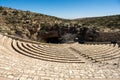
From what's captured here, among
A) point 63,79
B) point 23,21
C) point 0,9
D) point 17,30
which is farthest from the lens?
point 0,9

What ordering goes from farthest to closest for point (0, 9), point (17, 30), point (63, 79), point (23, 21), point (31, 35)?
point (0, 9)
point (23, 21)
point (31, 35)
point (17, 30)
point (63, 79)

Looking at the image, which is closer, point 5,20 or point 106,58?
point 106,58

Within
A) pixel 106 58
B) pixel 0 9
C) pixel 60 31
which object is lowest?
pixel 106 58

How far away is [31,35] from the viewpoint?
46656 millimetres

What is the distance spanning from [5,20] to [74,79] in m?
41.7

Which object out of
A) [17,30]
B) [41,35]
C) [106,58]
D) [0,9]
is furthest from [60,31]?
[106,58]

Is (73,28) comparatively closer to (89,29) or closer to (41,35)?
(89,29)

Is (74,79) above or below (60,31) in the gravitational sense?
below

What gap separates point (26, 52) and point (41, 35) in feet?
106

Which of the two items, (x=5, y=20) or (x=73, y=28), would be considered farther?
(x=73, y=28)

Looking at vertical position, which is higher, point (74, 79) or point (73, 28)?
point (73, 28)

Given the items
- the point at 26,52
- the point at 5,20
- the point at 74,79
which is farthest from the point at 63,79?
the point at 5,20

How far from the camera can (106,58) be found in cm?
1784

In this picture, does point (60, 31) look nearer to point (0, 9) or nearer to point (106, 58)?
point (0, 9)
